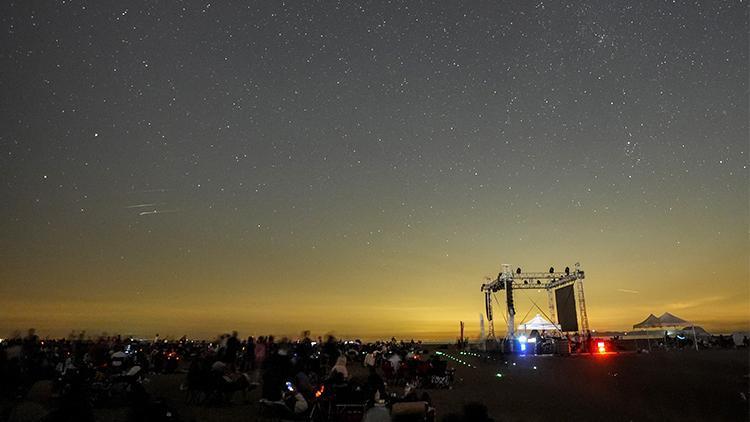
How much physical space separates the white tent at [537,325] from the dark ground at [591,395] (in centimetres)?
1856

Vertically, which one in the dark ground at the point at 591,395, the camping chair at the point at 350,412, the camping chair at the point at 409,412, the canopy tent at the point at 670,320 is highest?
the canopy tent at the point at 670,320

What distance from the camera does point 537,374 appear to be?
66.6ft

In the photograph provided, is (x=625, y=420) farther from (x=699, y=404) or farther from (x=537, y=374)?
(x=537, y=374)

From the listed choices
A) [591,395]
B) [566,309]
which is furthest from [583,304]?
[591,395]

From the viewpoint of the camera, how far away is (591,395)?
13.9 m

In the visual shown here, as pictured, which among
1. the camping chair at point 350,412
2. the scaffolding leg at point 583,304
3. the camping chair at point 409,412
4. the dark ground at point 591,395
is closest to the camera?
the camping chair at point 409,412

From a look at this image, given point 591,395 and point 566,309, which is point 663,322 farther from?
point 591,395

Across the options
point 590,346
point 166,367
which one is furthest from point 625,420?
point 590,346

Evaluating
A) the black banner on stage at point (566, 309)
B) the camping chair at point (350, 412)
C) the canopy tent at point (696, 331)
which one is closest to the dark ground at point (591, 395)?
the camping chair at point (350, 412)

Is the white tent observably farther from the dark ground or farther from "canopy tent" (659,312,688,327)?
the dark ground

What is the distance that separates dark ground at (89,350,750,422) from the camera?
11.0 m

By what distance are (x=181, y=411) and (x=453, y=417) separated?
855 cm

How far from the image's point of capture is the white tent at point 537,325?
39.5 metres

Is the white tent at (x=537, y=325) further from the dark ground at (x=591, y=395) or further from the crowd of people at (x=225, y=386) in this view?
the crowd of people at (x=225, y=386)
